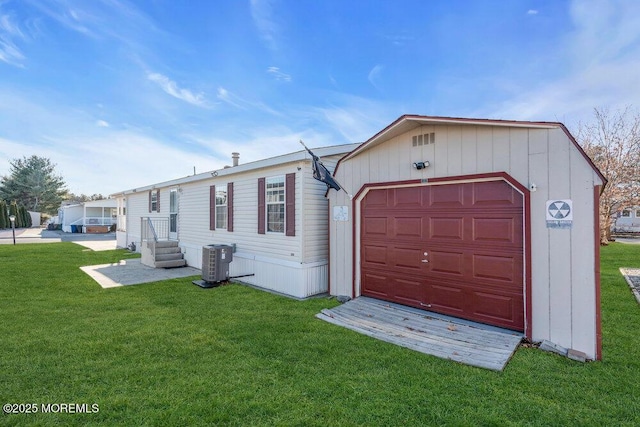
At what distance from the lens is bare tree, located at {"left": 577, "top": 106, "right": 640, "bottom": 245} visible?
604 inches

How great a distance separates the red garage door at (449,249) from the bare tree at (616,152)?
15.7 meters

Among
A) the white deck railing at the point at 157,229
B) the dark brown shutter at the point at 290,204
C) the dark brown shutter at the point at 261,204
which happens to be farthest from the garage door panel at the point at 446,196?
the white deck railing at the point at 157,229

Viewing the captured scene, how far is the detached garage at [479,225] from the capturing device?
381 centimetres

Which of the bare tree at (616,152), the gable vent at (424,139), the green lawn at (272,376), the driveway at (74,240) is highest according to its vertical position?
the bare tree at (616,152)

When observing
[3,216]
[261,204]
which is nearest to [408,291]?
[261,204]

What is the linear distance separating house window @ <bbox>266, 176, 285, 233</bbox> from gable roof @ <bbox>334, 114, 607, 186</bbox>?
195 centimetres

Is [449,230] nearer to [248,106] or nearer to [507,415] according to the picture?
[507,415]

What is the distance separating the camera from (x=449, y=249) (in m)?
4.96

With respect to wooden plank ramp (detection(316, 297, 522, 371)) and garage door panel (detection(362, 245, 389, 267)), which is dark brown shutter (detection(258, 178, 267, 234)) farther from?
wooden plank ramp (detection(316, 297, 522, 371))

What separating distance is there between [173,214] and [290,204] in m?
6.99

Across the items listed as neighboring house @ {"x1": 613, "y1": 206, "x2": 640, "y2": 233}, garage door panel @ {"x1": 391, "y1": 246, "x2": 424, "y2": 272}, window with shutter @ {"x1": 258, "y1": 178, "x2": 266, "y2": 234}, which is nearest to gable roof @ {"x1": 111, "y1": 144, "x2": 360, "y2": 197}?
window with shutter @ {"x1": 258, "y1": 178, "x2": 266, "y2": 234}

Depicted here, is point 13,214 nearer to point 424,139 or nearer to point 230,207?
point 230,207

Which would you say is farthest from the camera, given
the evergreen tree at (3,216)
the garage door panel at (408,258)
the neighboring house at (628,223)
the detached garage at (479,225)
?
the evergreen tree at (3,216)

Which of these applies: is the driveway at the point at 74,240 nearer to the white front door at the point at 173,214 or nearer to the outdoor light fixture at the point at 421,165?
the white front door at the point at 173,214
